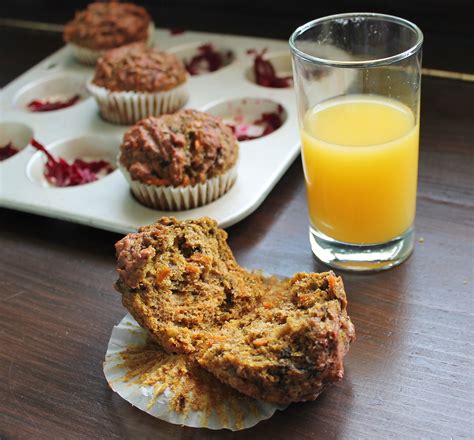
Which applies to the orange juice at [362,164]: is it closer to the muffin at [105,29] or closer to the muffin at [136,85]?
the muffin at [136,85]

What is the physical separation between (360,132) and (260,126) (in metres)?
0.77

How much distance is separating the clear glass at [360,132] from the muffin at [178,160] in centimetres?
27

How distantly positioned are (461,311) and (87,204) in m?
0.90

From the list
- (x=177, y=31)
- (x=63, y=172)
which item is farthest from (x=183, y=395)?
(x=177, y=31)

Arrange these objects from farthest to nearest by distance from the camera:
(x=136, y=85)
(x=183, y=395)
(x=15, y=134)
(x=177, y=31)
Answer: (x=177, y=31) → (x=15, y=134) → (x=136, y=85) → (x=183, y=395)

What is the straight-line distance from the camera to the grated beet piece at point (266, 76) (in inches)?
89.7

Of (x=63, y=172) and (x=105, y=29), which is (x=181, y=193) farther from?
(x=105, y=29)

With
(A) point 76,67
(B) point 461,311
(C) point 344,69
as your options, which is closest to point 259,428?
(B) point 461,311

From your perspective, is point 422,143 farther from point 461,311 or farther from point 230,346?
point 230,346

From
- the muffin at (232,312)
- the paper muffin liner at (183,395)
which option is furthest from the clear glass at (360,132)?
the paper muffin liner at (183,395)

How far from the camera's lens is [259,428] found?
1.16 meters

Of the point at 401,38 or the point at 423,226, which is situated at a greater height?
the point at 401,38

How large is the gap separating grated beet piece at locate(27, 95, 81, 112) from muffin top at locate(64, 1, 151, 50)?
0.20 m

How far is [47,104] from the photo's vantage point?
239cm
